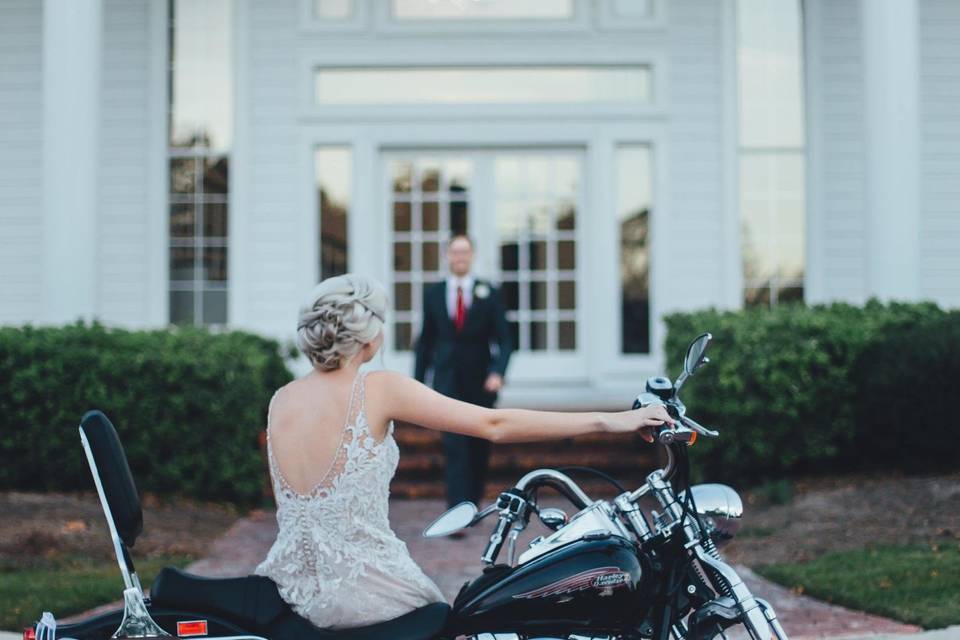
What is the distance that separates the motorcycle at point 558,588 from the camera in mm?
2590

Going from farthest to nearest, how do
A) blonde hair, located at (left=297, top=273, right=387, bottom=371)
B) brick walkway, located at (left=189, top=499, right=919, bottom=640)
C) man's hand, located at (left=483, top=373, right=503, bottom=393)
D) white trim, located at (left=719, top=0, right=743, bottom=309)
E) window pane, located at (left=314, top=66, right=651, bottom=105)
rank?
window pane, located at (left=314, top=66, right=651, bottom=105), white trim, located at (left=719, top=0, right=743, bottom=309), man's hand, located at (left=483, top=373, right=503, bottom=393), brick walkway, located at (left=189, top=499, right=919, bottom=640), blonde hair, located at (left=297, top=273, right=387, bottom=371)

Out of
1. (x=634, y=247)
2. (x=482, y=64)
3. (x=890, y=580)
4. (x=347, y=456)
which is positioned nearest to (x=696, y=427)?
(x=347, y=456)

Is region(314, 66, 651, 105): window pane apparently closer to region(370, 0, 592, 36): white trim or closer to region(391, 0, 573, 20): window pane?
region(370, 0, 592, 36): white trim

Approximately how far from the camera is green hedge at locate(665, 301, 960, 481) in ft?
25.4

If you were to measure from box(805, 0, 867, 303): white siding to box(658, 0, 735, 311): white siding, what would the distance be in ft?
3.04

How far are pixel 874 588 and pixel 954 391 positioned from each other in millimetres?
2361

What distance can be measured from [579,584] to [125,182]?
31.0ft

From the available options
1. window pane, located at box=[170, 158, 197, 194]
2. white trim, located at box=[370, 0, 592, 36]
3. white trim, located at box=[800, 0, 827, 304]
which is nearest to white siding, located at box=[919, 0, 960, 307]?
white trim, located at box=[800, 0, 827, 304]

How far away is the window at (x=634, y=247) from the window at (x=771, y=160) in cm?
99

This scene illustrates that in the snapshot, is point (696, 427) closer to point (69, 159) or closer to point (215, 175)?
point (69, 159)

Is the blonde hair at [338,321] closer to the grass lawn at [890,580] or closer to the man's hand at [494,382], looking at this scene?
the grass lawn at [890,580]

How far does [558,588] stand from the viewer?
2.59 meters

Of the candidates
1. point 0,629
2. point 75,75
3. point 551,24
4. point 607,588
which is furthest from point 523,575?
point 551,24

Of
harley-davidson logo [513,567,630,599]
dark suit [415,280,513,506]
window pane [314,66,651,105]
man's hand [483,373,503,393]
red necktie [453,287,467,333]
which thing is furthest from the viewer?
Answer: window pane [314,66,651,105]
